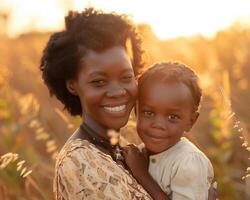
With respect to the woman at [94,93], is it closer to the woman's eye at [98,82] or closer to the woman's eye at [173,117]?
the woman's eye at [98,82]

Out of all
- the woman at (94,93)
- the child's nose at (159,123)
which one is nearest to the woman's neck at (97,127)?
the woman at (94,93)

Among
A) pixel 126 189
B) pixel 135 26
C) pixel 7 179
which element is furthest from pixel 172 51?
pixel 126 189

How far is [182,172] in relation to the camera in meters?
3.17

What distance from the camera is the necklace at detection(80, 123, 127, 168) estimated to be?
322 centimetres

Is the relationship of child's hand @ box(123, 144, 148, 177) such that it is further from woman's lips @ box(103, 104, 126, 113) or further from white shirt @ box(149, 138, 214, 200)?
woman's lips @ box(103, 104, 126, 113)

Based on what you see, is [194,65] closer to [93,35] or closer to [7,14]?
[7,14]

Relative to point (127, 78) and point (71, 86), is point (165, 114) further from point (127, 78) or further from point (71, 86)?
point (71, 86)

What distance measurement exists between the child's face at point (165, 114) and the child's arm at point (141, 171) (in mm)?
83

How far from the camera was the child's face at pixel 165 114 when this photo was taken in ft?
10.9

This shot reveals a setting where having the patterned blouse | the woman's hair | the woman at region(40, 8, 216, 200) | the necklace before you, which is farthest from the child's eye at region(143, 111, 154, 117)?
the patterned blouse

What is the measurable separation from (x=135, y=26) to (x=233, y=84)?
4367mm

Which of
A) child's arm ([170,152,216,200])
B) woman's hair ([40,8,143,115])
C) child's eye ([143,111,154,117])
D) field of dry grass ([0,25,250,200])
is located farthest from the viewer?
field of dry grass ([0,25,250,200])

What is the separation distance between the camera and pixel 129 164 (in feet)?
10.6

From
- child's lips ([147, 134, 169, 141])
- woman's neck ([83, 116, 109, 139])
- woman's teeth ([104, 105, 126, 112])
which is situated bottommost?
child's lips ([147, 134, 169, 141])
